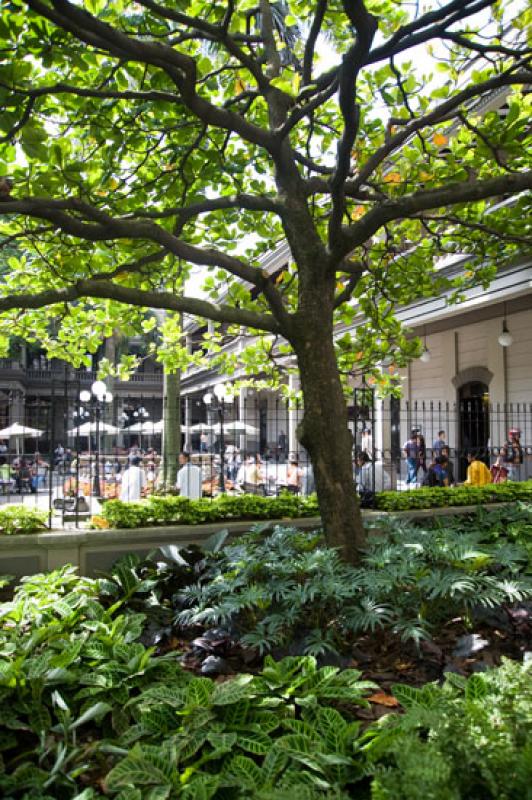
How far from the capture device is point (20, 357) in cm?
4147

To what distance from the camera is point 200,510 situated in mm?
6359

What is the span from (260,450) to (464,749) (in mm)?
7106

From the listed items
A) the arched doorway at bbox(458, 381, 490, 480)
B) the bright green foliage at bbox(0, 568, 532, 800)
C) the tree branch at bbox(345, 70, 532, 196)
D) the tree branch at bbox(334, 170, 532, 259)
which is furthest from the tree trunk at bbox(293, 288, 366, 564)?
the arched doorway at bbox(458, 381, 490, 480)

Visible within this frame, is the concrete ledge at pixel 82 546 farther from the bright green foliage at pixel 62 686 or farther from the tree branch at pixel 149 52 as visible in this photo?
the tree branch at pixel 149 52

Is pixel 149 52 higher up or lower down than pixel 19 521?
higher up

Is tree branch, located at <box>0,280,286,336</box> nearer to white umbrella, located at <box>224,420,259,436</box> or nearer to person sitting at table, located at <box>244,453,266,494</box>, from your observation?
white umbrella, located at <box>224,420,259,436</box>

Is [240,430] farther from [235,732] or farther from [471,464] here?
[235,732]

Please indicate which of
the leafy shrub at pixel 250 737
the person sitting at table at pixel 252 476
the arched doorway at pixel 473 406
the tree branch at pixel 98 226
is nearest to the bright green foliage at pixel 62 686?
the leafy shrub at pixel 250 737

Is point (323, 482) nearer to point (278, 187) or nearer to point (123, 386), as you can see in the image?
point (278, 187)

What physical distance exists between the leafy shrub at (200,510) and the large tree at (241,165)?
1858 mm

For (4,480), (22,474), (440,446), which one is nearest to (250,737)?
(440,446)

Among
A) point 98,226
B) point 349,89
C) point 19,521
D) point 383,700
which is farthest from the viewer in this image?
point 19,521

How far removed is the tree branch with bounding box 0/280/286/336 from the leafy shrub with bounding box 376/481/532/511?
331 centimetres

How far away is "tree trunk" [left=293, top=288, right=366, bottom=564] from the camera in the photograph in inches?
189
